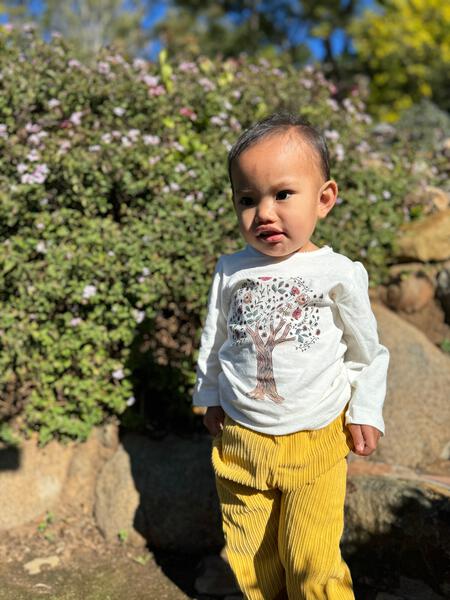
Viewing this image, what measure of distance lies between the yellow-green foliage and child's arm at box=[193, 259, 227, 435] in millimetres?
8898

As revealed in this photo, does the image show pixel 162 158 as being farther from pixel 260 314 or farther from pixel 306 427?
pixel 306 427

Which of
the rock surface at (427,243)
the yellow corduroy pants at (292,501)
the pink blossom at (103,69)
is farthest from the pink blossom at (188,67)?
the yellow corduroy pants at (292,501)

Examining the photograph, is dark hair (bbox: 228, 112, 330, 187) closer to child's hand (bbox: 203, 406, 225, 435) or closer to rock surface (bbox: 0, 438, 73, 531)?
child's hand (bbox: 203, 406, 225, 435)

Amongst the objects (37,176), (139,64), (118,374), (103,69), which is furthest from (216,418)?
(139,64)

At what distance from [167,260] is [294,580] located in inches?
63.5

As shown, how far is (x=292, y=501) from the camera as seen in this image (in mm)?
2062

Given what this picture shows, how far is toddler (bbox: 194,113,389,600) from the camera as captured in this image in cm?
200

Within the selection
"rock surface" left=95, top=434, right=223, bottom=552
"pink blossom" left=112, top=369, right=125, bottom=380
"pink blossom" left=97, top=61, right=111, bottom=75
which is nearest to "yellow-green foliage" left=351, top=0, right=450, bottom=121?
"pink blossom" left=97, top=61, right=111, bottom=75

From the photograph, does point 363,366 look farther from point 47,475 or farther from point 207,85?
point 207,85

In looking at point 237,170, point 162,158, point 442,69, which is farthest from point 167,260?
point 442,69

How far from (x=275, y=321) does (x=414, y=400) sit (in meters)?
1.57

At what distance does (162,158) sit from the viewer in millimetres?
3451

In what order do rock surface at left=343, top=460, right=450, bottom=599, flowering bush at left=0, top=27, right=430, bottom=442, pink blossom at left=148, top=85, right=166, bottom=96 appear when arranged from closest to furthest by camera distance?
rock surface at left=343, top=460, right=450, bottom=599
flowering bush at left=0, top=27, right=430, bottom=442
pink blossom at left=148, top=85, right=166, bottom=96

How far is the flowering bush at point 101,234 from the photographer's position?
3141 mm
